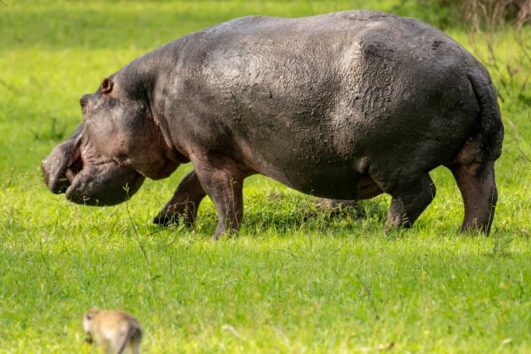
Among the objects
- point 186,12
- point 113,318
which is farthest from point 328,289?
point 186,12

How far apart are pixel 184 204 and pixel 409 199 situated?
7.70 feet

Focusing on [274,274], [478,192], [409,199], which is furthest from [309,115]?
[274,274]

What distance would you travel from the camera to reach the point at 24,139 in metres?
15.3

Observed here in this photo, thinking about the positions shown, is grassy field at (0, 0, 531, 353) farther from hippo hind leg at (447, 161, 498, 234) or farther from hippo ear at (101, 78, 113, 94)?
hippo ear at (101, 78, 113, 94)

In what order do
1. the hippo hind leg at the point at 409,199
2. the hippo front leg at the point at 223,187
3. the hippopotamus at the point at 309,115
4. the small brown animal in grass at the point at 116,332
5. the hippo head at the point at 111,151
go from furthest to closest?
the hippo head at the point at 111,151 → the hippo front leg at the point at 223,187 → the hippo hind leg at the point at 409,199 → the hippopotamus at the point at 309,115 → the small brown animal in grass at the point at 116,332

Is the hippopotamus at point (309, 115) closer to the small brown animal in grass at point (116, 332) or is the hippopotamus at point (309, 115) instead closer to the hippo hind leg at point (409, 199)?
the hippo hind leg at point (409, 199)

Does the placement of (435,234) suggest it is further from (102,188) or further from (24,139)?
(24,139)

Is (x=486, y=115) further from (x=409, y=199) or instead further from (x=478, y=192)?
(x=409, y=199)

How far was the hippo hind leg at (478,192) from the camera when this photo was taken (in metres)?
8.88

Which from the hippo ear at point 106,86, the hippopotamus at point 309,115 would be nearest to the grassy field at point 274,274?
the hippopotamus at point 309,115

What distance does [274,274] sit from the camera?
25.3 ft

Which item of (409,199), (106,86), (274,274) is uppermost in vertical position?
(106,86)

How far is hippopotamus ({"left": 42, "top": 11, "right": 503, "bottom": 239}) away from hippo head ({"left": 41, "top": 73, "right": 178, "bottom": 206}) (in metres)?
0.01

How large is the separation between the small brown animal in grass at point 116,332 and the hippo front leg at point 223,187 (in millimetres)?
3979
